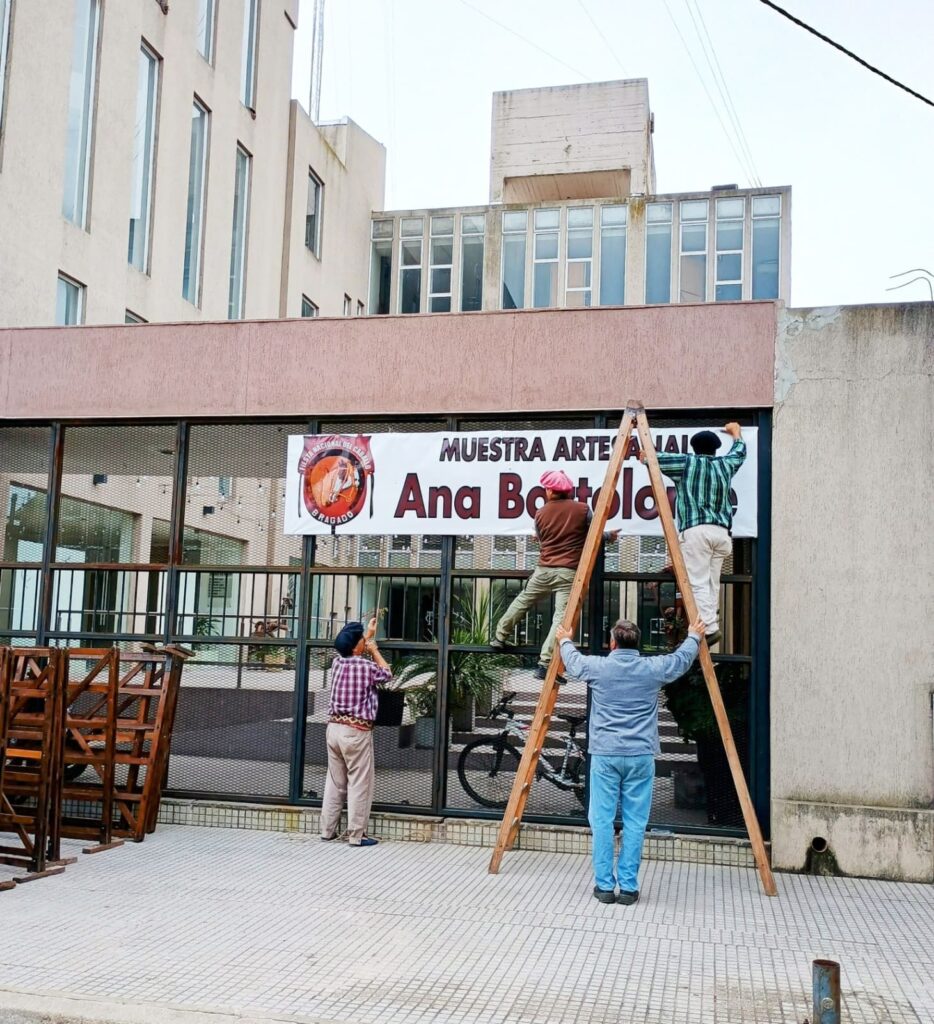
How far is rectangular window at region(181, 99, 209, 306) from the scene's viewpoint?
23672 mm

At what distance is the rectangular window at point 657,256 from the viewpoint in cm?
3872

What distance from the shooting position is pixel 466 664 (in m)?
8.67

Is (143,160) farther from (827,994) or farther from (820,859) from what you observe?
(827,994)

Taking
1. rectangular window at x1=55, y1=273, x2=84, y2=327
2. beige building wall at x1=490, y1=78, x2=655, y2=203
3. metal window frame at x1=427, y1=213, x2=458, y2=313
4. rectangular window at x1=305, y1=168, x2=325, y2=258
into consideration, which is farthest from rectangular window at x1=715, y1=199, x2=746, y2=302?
rectangular window at x1=55, y1=273, x2=84, y2=327

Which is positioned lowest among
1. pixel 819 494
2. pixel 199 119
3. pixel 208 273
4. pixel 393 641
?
pixel 393 641

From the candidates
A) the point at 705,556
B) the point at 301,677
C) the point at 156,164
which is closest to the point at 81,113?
the point at 156,164

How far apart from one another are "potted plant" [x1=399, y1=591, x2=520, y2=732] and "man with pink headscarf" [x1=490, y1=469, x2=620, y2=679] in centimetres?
54

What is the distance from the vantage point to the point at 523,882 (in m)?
7.32

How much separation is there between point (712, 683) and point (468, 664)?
7.08 ft

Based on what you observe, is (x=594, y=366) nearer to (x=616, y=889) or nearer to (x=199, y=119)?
(x=616, y=889)

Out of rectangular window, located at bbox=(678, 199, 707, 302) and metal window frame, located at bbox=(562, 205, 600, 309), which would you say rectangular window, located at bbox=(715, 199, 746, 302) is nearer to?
rectangular window, located at bbox=(678, 199, 707, 302)

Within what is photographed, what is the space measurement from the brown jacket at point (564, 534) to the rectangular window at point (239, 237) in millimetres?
19344

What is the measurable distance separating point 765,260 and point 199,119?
21.1 m

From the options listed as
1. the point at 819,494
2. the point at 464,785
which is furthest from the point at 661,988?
the point at 819,494
